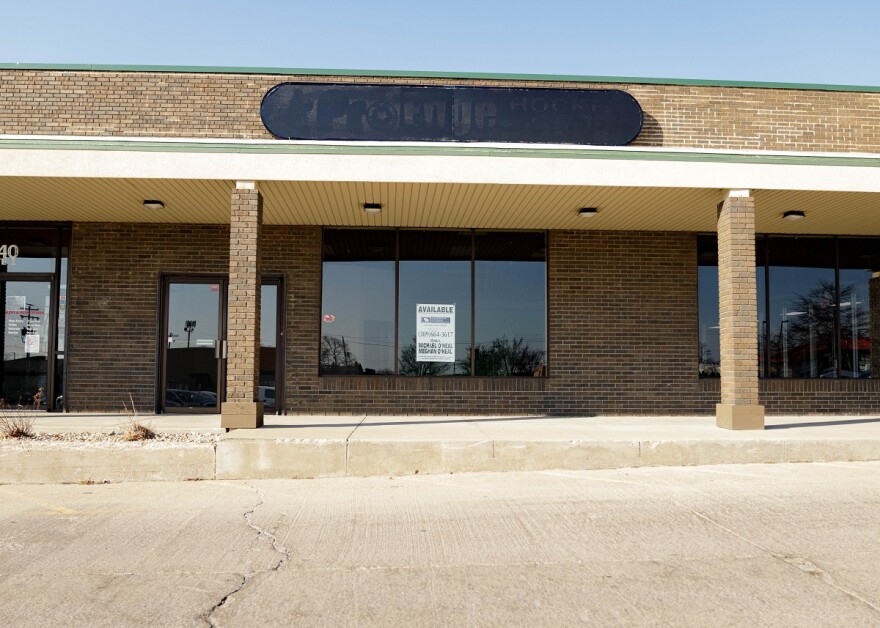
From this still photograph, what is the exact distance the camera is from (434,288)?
42.3 feet

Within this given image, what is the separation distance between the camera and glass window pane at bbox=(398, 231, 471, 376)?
12727 mm

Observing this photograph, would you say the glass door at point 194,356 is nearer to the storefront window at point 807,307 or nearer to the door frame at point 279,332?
the door frame at point 279,332

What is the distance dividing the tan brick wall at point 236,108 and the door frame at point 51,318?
2695 mm

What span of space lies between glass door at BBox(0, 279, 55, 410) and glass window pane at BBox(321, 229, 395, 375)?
15.4ft

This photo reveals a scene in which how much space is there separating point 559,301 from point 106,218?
778cm

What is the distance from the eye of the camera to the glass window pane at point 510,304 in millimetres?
12812

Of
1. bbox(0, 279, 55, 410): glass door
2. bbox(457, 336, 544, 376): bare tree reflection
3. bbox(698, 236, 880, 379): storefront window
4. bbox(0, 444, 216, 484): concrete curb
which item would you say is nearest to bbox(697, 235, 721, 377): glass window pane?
bbox(698, 236, 880, 379): storefront window

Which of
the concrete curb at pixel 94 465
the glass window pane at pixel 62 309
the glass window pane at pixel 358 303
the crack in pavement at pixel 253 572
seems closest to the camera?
the crack in pavement at pixel 253 572

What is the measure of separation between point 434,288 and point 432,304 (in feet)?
0.95

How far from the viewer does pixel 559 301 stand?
42.0 ft

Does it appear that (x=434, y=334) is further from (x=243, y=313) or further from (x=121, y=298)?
(x=121, y=298)

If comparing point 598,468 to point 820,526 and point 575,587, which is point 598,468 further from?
point 575,587

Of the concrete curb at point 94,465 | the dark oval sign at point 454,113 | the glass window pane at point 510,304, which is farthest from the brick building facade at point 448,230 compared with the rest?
the concrete curb at point 94,465

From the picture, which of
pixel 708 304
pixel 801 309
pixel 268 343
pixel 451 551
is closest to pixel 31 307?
pixel 268 343
